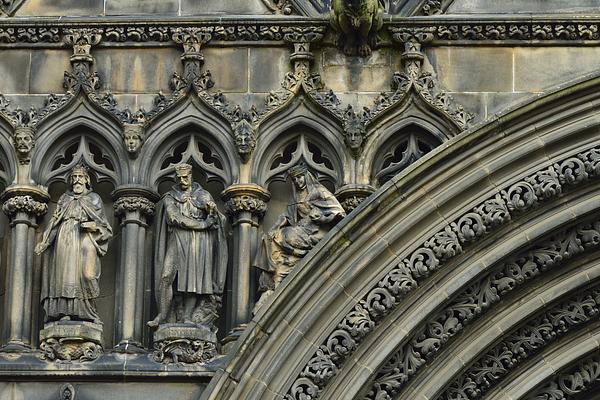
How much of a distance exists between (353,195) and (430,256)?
2.80 feet

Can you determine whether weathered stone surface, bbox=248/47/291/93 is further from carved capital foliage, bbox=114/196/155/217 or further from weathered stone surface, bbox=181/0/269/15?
carved capital foliage, bbox=114/196/155/217

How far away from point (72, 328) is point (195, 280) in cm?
111

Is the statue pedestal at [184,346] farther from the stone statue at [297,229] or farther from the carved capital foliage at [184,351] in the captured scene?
the stone statue at [297,229]

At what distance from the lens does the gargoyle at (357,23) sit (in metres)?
22.4

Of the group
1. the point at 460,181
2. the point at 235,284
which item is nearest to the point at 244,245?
the point at 235,284

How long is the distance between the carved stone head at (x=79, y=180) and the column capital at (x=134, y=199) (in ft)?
0.85

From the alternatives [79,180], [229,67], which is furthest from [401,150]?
[79,180]

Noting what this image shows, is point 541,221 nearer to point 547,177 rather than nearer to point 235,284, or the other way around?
point 547,177

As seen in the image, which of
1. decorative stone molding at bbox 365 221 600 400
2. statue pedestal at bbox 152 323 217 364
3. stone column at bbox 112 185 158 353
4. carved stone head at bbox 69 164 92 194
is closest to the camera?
statue pedestal at bbox 152 323 217 364

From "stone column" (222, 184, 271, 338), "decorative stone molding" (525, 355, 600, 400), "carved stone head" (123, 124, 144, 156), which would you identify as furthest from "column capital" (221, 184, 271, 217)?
"decorative stone molding" (525, 355, 600, 400)

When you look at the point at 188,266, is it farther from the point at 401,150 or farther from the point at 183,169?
the point at 401,150

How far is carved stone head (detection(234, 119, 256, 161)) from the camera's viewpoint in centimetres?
2223

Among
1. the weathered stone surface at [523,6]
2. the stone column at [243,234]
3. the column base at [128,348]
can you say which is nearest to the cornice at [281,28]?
the weathered stone surface at [523,6]

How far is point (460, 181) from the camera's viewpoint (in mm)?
22000
